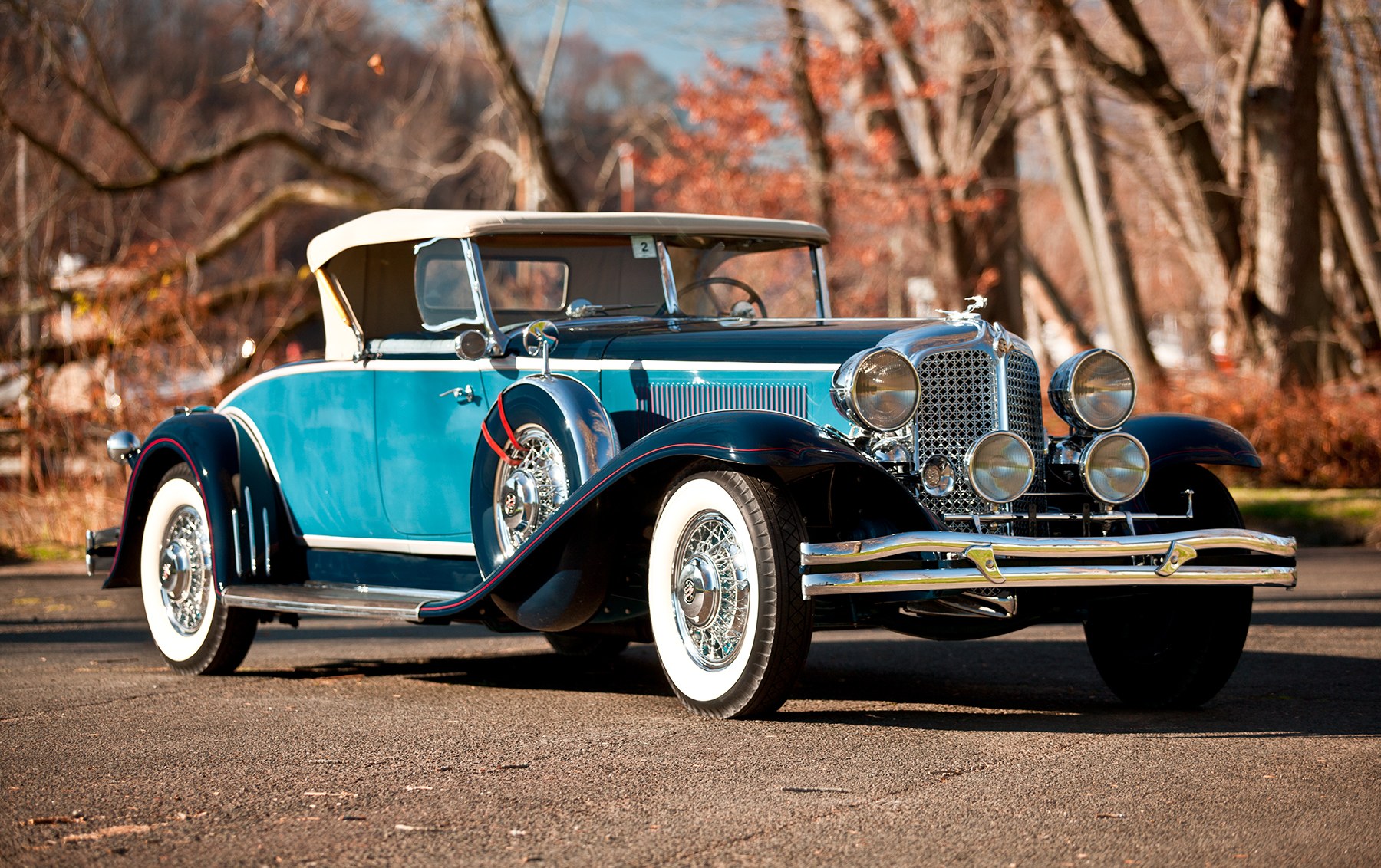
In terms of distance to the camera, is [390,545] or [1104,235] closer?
[390,545]

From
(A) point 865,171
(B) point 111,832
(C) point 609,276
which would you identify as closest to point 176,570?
(C) point 609,276

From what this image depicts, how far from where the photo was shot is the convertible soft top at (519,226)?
6.63m

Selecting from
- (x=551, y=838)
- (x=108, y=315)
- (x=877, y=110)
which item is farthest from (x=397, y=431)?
(x=877, y=110)

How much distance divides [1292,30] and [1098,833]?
1404 cm

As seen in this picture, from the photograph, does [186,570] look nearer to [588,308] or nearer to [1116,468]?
[588,308]

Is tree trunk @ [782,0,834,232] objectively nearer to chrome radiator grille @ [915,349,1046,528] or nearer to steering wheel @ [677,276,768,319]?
steering wheel @ [677,276,768,319]

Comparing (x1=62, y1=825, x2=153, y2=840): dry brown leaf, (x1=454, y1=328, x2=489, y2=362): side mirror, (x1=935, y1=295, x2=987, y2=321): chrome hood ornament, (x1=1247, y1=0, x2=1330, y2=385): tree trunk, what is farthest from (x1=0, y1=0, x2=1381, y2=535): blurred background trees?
(x1=62, y1=825, x2=153, y2=840): dry brown leaf

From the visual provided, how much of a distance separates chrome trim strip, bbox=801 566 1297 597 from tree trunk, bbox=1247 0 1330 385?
11.7 meters

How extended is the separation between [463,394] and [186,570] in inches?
70.9

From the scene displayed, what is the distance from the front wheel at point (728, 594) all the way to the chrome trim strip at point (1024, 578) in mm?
155

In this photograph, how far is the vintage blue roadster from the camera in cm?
494

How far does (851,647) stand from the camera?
7.86 m

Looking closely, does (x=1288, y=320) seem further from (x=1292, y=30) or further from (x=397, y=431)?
(x=397, y=431)

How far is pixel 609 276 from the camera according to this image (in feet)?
23.0
